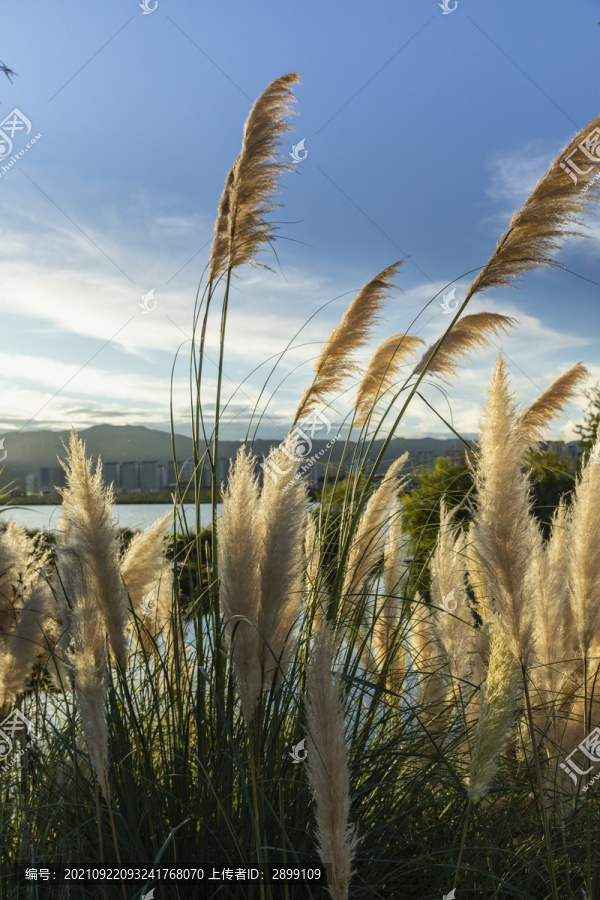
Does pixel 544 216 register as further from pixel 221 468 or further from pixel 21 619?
pixel 21 619

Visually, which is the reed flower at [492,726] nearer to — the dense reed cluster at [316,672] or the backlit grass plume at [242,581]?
the dense reed cluster at [316,672]

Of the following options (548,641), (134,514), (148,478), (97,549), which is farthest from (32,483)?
(548,641)

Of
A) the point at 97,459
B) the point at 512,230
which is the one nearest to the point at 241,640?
the point at 97,459

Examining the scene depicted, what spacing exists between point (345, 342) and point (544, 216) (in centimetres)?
105

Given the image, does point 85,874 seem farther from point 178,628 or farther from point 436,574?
point 436,574

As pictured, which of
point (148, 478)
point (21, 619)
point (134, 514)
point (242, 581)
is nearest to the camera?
point (242, 581)

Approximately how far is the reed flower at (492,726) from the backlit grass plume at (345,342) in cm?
167

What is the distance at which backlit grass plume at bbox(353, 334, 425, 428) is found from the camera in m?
3.14

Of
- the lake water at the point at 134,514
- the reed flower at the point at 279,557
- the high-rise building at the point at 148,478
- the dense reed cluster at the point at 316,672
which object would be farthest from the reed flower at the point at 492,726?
the high-rise building at the point at 148,478

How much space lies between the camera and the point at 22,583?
8.97 ft

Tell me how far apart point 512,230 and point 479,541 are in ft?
4.30

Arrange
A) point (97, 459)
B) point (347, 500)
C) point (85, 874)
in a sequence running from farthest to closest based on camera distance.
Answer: point (347, 500) → point (97, 459) → point (85, 874)

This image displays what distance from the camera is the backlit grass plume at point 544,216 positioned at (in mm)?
2236

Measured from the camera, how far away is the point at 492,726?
4.33ft
